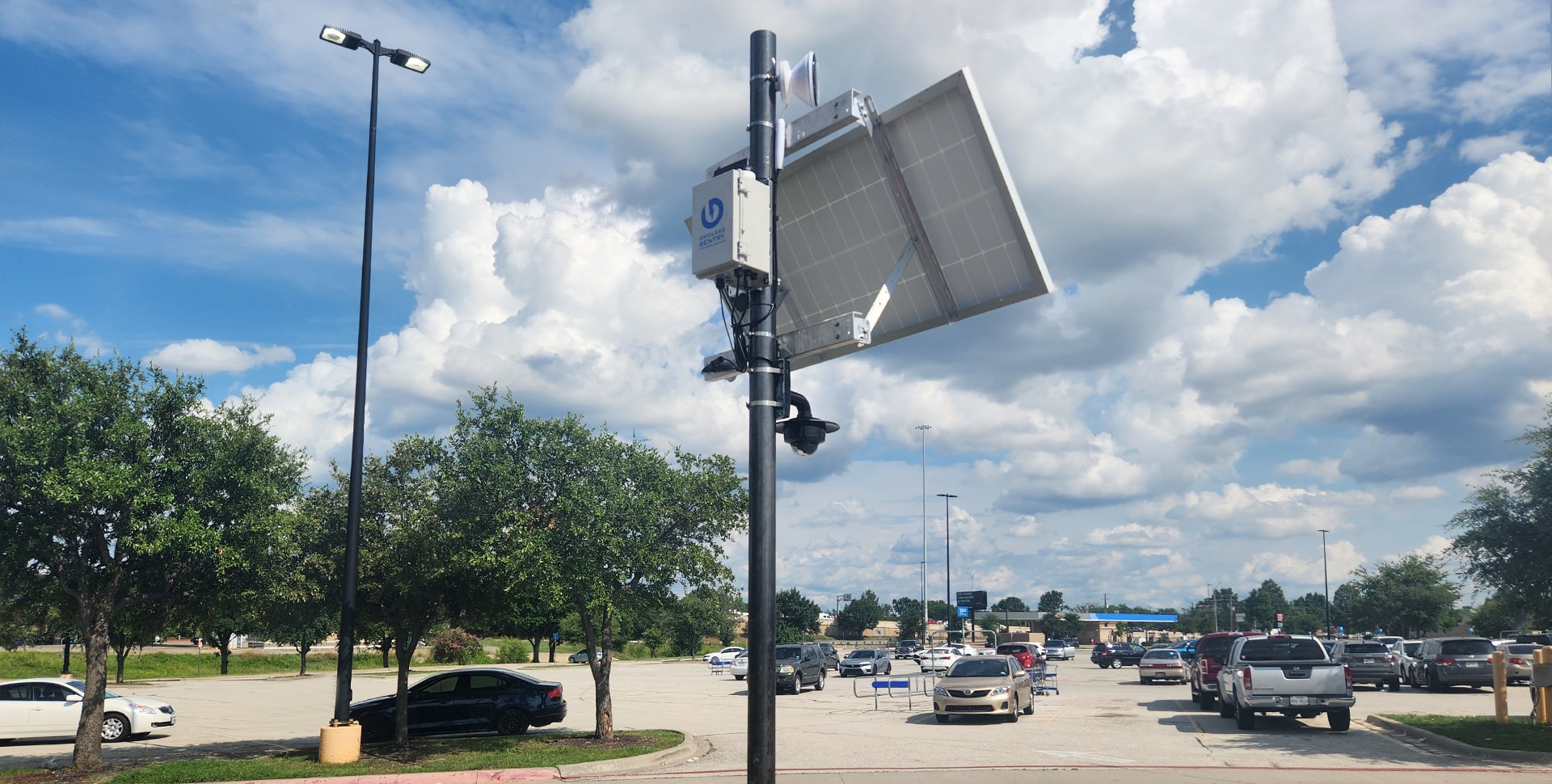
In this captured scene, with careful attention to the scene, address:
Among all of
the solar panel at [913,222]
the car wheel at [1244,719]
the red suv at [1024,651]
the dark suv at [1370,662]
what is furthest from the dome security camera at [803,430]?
the red suv at [1024,651]

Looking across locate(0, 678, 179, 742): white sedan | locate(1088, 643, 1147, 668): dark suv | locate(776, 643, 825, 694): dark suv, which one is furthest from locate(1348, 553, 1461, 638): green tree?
locate(0, 678, 179, 742): white sedan

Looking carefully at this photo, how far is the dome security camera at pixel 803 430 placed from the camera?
6984 millimetres

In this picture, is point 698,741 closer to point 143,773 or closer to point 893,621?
point 143,773

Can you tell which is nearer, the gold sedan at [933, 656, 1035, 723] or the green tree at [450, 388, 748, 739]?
the green tree at [450, 388, 748, 739]

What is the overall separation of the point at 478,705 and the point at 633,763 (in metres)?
6.59

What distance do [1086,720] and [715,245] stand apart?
2070 cm

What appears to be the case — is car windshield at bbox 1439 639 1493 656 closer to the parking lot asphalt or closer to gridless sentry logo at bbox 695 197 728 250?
the parking lot asphalt

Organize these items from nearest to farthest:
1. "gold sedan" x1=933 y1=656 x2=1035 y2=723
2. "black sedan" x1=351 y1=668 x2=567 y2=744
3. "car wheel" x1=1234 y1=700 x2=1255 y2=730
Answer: "car wheel" x1=1234 y1=700 x2=1255 y2=730, "black sedan" x1=351 y1=668 x2=567 y2=744, "gold sedan" x1=933 y1=656 x2=1035 y2=723

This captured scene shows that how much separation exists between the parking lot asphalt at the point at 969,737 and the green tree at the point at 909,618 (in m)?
70.7

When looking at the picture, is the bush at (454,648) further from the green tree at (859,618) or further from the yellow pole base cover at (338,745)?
the green tree at (859,618)

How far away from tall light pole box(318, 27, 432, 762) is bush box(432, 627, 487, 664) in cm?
4979

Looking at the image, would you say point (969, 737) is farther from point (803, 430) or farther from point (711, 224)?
point (711, 224)

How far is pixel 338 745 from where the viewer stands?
16750 millimetres

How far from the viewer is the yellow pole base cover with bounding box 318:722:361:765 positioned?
54.7ft
